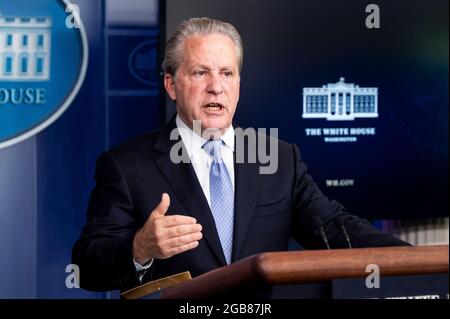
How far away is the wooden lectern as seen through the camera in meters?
1.40

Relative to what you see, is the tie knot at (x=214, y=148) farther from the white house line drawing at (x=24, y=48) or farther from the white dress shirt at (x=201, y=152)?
the white house line drawing at (x=24, y=48)

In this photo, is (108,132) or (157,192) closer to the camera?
(157,192)

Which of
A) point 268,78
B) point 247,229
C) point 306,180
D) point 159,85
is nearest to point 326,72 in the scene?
point 268,78

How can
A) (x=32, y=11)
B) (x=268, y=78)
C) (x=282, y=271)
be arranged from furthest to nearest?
(x=268, y=78) → (x=32, y=11) → (x=282, y=271)

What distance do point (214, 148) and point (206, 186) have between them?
0.11 metres

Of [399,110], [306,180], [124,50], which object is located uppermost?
[124,50]

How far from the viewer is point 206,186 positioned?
244 centimetres

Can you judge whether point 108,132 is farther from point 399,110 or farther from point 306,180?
point 399,110

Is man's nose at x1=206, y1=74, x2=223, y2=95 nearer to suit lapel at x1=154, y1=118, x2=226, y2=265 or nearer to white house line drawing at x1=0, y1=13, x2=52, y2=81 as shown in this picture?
suit lapel at x1=154, y1=118, x2=226, y2=265

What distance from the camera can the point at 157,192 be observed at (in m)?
2.39

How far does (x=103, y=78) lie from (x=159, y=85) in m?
0.21

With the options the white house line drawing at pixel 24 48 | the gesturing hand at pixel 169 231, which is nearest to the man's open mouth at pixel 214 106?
the gesturing hand at pixel 169 231

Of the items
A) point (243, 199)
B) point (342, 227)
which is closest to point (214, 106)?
point (243, 199)

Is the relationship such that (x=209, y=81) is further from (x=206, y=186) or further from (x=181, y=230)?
(x=181, y=230)
